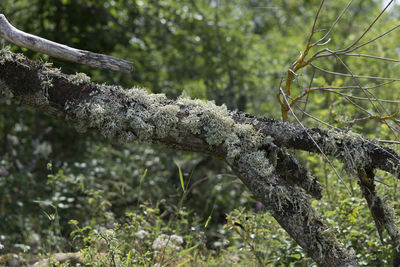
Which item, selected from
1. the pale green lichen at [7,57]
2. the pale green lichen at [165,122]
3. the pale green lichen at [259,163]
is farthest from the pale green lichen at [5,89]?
the pale green lichen at [259,163]

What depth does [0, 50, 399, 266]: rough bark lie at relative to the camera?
2.42 meters

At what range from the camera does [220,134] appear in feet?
8.21

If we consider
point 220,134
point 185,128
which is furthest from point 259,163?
point 185,128

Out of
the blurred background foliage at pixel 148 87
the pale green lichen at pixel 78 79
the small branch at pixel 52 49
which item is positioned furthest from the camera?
the blurred background foliage at pixel 148 87

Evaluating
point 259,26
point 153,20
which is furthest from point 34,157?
point 259,26

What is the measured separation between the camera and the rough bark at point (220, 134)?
242 centimetres

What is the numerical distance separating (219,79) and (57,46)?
4588mm

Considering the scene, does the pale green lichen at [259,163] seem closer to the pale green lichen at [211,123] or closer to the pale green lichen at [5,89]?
the pale green lichen at [211,123]

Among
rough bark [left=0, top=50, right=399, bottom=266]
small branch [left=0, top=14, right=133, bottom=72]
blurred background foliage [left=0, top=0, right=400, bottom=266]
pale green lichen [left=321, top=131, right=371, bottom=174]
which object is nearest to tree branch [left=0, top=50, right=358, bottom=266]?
rough bark [left=0, top=50, right=399, bottom=266]

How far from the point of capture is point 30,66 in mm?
2471

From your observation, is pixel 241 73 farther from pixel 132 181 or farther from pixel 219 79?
pixel 132 181

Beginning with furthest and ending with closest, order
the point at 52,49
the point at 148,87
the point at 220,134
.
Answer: the point at 148,87, the point at 220,134, the point at 52,49

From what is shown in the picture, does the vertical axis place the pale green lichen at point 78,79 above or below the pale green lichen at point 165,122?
above

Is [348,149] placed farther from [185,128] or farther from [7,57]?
[7,57]
